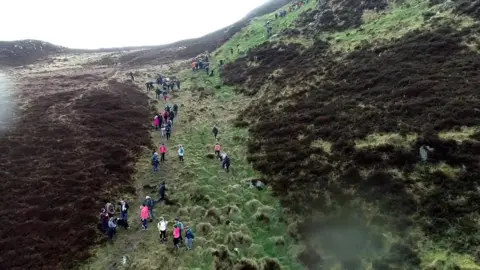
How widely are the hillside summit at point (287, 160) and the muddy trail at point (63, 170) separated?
0.14m

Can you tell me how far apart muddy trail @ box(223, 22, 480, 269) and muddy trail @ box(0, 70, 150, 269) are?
13.2m

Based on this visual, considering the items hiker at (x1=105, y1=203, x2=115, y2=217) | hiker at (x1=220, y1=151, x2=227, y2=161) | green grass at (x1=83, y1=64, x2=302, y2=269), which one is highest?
hiker at (x1=105, y1=203, x2=115, y2=217)

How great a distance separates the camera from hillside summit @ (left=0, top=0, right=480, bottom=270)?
23.9 m

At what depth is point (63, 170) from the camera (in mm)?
34438

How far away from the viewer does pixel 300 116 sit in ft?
135

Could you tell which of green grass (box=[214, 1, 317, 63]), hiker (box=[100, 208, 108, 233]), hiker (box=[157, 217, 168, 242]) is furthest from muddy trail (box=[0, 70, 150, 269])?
green grass (box=[214, 1, 317, 63])

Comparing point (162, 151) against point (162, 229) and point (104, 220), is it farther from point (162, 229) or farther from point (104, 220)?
point (162, 229)

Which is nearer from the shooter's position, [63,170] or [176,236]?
[176,236]

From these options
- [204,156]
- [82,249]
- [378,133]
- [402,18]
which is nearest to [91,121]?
[204,156]

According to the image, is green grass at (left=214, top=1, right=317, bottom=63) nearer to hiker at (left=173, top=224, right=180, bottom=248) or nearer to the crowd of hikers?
the crowd of hikers

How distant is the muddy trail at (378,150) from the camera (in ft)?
75.4

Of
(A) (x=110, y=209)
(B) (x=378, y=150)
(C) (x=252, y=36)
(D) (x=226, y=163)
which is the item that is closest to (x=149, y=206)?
(A) (x=110, y=209)

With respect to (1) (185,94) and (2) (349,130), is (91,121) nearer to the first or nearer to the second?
(1) (185,94)

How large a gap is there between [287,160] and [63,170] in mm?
19084
